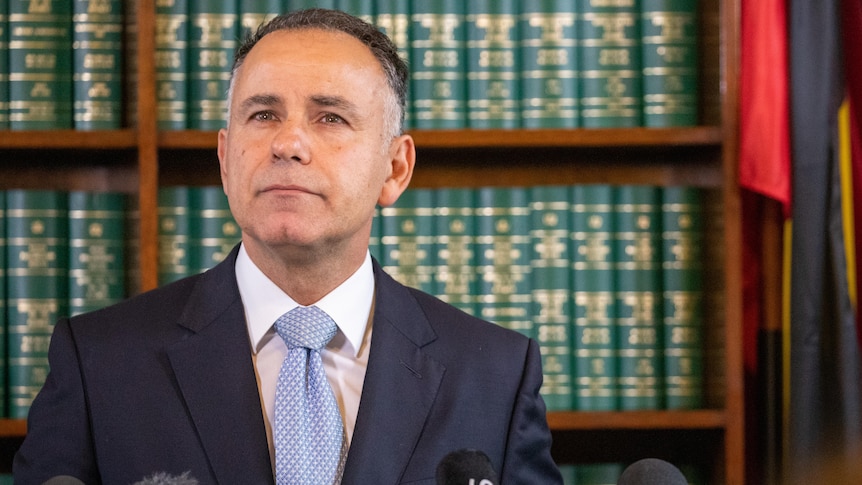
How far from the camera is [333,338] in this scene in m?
1.26

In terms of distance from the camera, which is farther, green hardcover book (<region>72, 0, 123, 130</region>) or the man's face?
green hardcover book (<region>72, 0, 123, 130</region>)

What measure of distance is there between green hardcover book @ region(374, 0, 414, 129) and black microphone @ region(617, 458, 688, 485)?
1.19 m

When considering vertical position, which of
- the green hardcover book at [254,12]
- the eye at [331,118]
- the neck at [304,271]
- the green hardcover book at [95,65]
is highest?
the green hardcover book at [254,12]

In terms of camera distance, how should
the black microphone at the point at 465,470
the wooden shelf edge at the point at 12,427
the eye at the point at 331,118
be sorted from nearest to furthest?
the black microphone at the point at 465,470, the eye at the point at 331,118, the wooden shelf edge at the point at 12,427

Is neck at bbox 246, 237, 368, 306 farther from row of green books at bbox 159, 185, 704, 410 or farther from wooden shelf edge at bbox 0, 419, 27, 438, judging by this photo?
wooden shelf edge at bbox 0, 419, 27, 438

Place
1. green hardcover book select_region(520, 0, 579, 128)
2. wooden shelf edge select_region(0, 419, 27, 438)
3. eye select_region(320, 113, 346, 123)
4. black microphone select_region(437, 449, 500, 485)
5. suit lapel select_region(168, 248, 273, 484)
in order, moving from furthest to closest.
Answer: green hardcover book select_region(520, 0, 579, 128), wooden shelf edge select_region(0, 419, 27, 438), eye select_region(320, 113, 346, 123), suit lapel select_region(168, 248, 273, 484), black microphone select_region(437, 449, 500, 485)

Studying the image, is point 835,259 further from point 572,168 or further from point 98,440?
point 98,440

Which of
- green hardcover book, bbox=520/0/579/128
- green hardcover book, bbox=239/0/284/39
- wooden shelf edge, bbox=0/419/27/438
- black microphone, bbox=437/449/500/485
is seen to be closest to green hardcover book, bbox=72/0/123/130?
green hardcover book, bbox=239/0/284/39

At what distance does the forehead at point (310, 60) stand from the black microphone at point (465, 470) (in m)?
0.67

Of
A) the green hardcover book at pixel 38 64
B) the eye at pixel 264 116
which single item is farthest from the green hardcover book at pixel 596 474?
the green hardcover book at pixel 38 64

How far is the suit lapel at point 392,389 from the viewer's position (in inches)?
45.0

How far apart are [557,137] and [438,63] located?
25cm

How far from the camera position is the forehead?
3.97 ft

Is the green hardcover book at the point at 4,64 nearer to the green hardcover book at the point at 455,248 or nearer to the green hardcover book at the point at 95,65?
the green hardcover book at the point at 95,65
